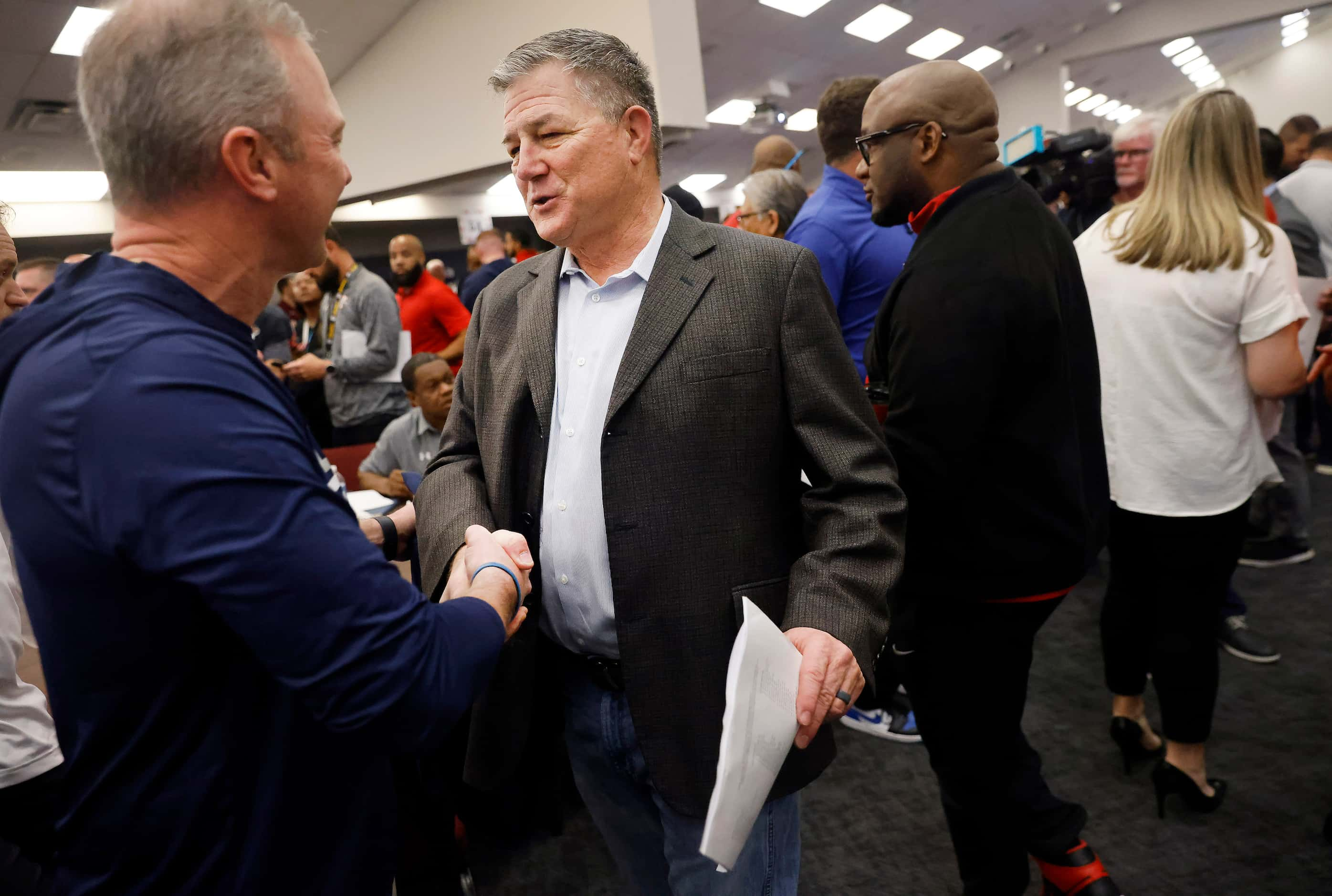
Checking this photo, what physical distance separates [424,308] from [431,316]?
60 millimetres

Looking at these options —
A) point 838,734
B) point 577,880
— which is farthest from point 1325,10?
point 577,880

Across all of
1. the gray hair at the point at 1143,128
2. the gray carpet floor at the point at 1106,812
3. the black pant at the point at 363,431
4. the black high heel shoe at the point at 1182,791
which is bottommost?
the gray carpet floor at the point at 1106,812

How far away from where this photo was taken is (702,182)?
15.0 meters

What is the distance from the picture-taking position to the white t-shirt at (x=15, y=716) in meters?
1.26

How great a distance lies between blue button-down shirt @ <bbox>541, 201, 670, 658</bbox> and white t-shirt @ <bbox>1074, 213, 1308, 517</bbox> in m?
1.29

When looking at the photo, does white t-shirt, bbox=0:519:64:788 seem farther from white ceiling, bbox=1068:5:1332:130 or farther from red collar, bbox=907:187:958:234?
white ceiling, bbox=1068:5:1332:130

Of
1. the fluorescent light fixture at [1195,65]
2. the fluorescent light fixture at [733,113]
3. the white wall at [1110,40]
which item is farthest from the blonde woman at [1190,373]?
the fluorescent light fixture at [1195,65]

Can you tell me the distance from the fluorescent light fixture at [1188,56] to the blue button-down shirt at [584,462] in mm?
17394

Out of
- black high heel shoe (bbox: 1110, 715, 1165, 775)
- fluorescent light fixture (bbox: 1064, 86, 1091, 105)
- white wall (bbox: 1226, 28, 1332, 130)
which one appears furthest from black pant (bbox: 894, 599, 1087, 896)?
fluorescent light fixture (bbox: 1064, 86, 1091, 105)

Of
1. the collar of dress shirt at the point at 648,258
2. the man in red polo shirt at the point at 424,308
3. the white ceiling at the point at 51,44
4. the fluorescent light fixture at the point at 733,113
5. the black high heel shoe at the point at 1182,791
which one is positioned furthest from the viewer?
the fluorescent light fixture at the point at 733,113

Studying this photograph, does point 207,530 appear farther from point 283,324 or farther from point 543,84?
point 283,324

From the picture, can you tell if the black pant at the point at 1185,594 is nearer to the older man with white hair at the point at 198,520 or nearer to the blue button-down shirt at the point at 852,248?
the blue button-down shirt at the point at 852,248

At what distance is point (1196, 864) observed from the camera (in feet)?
6.12

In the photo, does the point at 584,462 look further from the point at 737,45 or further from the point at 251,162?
the point at 737,45
